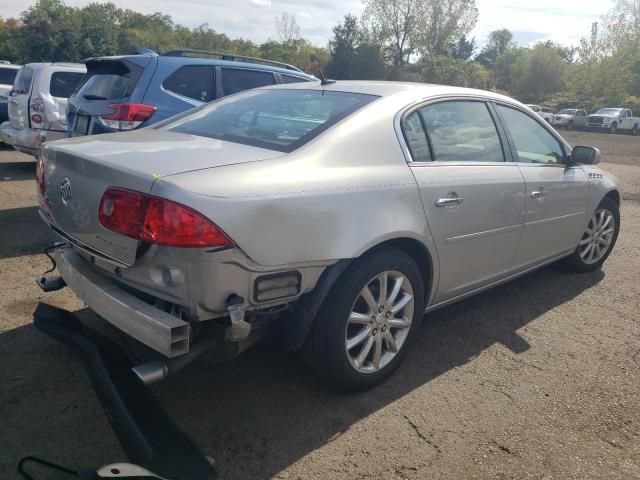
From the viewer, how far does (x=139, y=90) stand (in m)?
5.65

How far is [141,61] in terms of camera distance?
584cm

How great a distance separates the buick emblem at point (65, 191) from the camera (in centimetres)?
267

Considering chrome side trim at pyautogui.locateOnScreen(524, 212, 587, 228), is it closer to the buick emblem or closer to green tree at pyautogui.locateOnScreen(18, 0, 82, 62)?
the buick emblem

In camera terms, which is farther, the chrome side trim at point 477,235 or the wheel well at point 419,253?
the chrome side trim at point 477,235

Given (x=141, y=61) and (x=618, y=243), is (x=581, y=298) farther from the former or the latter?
(x=141, y=61)

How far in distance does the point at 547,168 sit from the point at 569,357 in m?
1.43

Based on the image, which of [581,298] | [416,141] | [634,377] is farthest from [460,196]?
[581,298]

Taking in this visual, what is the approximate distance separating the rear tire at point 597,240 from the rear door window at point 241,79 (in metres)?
4.22

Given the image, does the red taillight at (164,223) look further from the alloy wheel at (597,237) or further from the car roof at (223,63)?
the car roof at (223,63)

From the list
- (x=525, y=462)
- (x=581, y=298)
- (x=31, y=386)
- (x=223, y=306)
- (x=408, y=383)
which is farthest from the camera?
(x=581, y=298)

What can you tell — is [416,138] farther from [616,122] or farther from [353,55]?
[353,55]

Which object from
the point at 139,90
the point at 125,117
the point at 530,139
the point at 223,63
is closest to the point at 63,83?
the point at 223,63

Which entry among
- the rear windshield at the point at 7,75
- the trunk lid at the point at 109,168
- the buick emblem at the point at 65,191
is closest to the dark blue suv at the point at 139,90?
the trunk lid at the point at 109,168

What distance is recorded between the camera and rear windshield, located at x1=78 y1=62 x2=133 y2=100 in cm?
576
